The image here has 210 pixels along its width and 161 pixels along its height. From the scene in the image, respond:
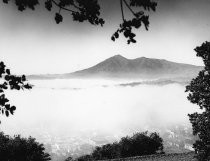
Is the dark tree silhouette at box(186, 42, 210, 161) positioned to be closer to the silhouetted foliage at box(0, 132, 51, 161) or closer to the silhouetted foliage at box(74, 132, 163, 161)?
the silhouetted foliage at box(0, 132, 51, 161)

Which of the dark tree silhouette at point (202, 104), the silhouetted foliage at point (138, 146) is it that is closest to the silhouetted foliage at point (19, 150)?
the silhouetted foliage at point (138, 146)

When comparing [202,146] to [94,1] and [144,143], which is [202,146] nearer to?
[94,1]

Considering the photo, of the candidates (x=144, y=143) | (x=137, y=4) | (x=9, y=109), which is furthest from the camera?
(x=144, y=143)

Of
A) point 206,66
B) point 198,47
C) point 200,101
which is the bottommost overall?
point 200,101

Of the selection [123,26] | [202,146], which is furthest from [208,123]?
[123,26]

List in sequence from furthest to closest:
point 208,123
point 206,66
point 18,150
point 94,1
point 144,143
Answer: point 144,143 < point 18,150 < point 206,66 < point 208,123 < point 94,1

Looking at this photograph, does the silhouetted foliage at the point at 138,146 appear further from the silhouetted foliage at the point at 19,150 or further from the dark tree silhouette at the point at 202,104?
the dark tree silhouette at the point at 202,104

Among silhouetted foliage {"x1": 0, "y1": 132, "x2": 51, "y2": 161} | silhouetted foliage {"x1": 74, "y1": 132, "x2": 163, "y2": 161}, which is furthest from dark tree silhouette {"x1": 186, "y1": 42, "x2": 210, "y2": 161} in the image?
silhouetted foliage {"x1": 74, "y1": 132, "x2": 163, "y2": 161}
